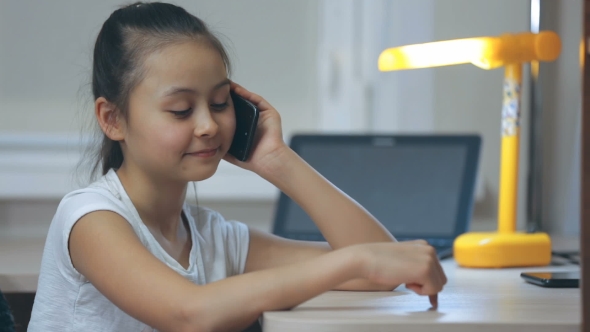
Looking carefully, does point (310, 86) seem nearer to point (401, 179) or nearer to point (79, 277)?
point (401, 179)

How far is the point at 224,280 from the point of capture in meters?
0.80

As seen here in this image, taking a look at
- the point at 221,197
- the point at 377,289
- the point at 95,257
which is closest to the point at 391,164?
the point at 221,197

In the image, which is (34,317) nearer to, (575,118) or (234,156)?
(234,156)

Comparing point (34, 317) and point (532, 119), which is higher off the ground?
point (532, 119)

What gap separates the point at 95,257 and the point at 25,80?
3.13 feet

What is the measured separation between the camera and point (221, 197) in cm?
166

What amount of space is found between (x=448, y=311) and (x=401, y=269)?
75mm

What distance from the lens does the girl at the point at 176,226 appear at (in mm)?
790

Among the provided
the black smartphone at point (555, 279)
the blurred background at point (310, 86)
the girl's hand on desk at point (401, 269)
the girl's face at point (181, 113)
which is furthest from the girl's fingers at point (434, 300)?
the blurred background at point (310, 86)

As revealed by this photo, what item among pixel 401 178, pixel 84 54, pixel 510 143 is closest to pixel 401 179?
pixel 401 178

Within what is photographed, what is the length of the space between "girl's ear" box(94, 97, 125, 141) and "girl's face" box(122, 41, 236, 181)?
1.0 inches

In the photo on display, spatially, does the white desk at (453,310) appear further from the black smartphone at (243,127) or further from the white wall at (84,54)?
the white wall at (84,54)

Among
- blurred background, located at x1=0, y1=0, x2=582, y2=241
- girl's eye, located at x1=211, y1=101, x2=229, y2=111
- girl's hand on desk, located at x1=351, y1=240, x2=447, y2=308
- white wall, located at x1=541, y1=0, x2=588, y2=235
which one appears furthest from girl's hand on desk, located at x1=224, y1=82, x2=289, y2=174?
white wall, located at x1=541, y1=0, x2=588, y2=235

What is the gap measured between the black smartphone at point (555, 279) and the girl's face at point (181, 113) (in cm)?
43
